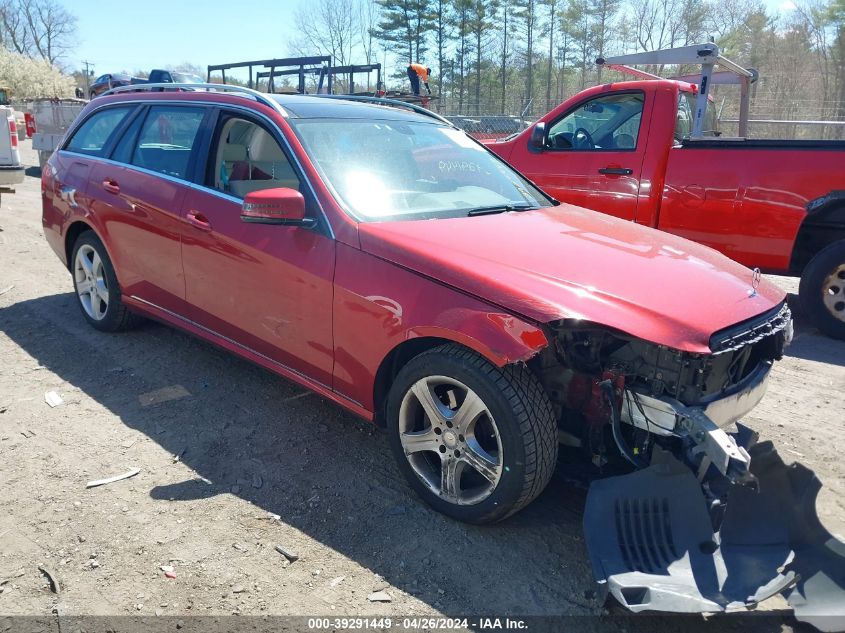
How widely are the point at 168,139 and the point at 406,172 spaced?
1.85 m

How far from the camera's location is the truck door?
6438 millimetres

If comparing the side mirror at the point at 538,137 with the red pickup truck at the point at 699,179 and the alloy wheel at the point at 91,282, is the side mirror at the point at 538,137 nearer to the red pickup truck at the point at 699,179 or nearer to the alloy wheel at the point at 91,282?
the red pickup truck at the point at 699,179

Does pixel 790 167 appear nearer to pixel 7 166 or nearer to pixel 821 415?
pixel 821 415

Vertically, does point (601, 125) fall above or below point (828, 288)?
above

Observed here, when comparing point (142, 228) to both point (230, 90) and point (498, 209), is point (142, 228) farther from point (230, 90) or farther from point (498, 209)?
point (498, 209)

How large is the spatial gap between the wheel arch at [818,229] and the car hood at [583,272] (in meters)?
2.53

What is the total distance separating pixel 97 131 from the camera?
17.3 ft

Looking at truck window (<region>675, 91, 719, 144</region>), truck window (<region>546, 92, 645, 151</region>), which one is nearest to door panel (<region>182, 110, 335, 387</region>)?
truck window (<region>546, 92, 645, 151</region>)

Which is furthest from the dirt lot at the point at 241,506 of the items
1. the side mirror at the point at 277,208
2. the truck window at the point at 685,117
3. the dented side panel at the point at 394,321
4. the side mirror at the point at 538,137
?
the side mirror at the point at 538,137

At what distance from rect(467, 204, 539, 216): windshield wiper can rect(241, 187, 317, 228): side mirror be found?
2.94 feet

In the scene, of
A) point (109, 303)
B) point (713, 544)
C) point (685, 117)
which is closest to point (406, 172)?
point (713, 544)

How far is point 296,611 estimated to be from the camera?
8.14 feet

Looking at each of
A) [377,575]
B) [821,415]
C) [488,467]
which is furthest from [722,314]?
[821,415]

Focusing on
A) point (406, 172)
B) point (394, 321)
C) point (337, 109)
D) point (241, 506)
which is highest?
point (337, 109)
